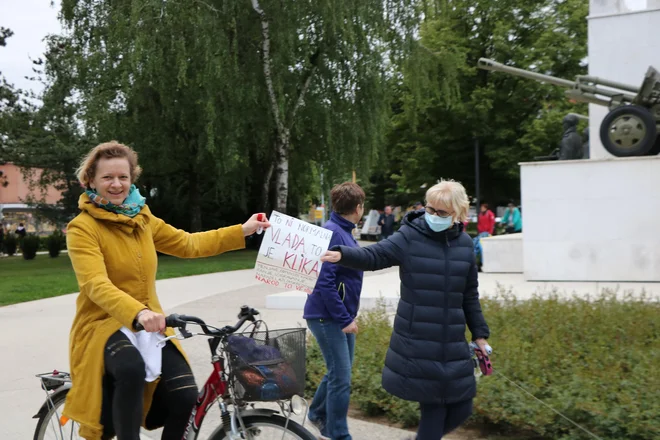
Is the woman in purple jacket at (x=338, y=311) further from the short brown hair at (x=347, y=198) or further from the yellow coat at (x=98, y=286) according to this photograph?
the yellow coat at (x=98, y=286)

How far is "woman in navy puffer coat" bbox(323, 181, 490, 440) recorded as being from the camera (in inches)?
142

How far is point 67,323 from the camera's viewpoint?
10.2m

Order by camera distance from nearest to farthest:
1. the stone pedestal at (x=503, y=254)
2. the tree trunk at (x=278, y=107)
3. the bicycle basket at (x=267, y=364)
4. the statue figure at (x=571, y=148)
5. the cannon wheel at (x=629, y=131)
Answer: the bicycle basket at (x=267, y=364) → the cannon wheel at (x=629, y=131) → the statue figure at (x=571, y=148) → the stone pedestal at (x=503, y=254) → the tree trunk at (x=278, y=107)

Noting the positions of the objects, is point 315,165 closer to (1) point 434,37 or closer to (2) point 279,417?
(1) point 434,37

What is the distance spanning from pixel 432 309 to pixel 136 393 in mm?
1473

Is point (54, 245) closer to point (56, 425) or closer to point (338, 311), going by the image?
point (56, 425)

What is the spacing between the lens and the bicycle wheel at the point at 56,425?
371 centimetres

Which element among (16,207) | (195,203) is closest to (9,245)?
(195,203)

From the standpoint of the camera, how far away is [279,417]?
3.03 meters

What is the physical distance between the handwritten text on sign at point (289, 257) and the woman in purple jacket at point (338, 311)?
0.51 metres

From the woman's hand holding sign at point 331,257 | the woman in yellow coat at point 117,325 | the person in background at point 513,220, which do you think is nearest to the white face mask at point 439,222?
the woman's hand holding sign at point 331,257

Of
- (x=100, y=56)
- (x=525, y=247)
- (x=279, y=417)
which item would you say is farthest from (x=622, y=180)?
(x=100, y=56)

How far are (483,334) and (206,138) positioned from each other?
65.8 ft

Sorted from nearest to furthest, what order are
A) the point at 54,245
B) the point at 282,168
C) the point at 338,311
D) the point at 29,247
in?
the point at 338,311
the point at 282,168
the point at 29,247
the point at 54,245
